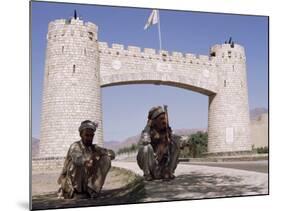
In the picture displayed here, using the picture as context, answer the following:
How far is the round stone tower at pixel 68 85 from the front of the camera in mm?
7375

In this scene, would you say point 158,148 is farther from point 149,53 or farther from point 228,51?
point 228,51

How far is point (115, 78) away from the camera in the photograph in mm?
7984

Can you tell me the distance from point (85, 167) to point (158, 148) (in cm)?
124

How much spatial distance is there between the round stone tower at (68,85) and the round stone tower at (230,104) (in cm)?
206

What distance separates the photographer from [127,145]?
25.2 ft

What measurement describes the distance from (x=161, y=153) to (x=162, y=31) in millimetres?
1905

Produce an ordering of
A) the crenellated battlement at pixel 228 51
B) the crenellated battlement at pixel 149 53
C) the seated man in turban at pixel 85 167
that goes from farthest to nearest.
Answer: the crenellated battlement at pixel 228 51 < the crenellated battlement at pixel 149 53 < the seated man in turban at pixel 85 167

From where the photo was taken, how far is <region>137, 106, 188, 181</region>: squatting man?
7879mm

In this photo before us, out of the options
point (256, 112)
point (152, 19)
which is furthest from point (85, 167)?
point (256, 112)

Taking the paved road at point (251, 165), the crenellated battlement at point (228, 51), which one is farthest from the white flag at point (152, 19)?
the paved road at point (251, 165)

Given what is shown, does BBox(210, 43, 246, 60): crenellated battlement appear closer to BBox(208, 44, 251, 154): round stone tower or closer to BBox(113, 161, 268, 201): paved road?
BBox(208, 44, 251, 154): round stone tower

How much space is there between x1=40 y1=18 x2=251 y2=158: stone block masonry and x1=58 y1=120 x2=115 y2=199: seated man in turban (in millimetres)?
115

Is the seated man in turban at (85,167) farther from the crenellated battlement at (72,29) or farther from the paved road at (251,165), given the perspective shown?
the paved road at (251,165)

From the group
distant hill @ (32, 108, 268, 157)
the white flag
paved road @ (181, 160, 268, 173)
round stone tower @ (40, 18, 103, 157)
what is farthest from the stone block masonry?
the white flag
